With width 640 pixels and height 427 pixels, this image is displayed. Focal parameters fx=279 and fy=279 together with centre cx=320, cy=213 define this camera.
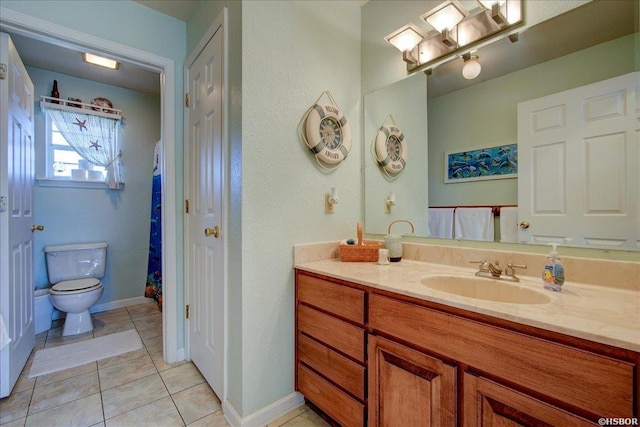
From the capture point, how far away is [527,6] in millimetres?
1254

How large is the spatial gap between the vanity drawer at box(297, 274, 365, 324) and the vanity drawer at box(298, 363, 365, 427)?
0.37 meters

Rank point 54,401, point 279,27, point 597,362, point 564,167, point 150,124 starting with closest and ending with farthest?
1. point 597,362
2. point 564,167
3. point 279,27
4. point 54,401
5. point 150,124

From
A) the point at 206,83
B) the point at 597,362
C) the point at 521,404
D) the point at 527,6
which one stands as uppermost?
the point at 527,6

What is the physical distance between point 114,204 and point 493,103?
3.54m

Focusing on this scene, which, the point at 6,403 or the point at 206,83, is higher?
the point at 206,83

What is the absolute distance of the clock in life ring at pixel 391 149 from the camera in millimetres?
1745

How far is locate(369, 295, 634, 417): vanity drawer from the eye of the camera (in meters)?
0.63

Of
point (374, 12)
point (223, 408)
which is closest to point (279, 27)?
point (374, 12)

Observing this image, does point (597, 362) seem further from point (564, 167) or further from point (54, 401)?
point (54, 401)

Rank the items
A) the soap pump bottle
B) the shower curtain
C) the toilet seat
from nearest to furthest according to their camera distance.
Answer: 1. the soap pump bottle
2. the toilet seat
3. the shower curtain

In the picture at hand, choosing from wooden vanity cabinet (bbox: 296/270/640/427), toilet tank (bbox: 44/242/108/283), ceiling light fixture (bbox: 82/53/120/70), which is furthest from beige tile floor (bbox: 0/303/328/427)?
ceiling light fixture (bbox: 82/53/120/70)

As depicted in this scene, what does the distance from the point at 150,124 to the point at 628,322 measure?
13.0ft

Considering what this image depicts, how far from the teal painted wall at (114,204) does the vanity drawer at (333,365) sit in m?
2.62

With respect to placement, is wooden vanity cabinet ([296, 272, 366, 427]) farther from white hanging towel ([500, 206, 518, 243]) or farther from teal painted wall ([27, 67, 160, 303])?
teal painted wall ([27, 67, 160, 303])
